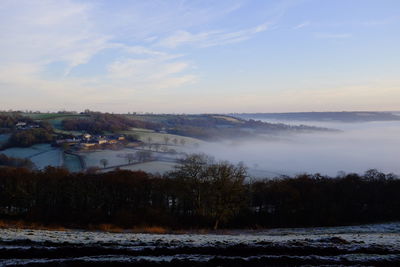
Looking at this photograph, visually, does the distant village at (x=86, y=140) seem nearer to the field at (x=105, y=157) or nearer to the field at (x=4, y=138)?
the field at (x=4, y=138)

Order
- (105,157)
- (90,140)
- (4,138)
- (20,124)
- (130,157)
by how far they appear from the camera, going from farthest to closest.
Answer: (20,124)
(90,140)
(4,138)
(130,157)
(105,157)

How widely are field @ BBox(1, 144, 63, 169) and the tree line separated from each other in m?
39.8

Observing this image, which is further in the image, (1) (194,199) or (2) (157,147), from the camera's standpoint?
(2) (157,147)

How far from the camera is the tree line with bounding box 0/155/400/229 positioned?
36406 millimetres

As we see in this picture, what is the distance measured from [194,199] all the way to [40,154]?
7451 cm

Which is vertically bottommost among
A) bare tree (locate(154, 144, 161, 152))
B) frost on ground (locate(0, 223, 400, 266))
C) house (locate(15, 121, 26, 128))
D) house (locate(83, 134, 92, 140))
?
bare tree (locate(154, 144, 161, 152))

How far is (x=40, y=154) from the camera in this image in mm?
93625

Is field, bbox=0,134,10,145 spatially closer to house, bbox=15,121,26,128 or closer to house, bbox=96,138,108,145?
house, bbox=15,121,26,128

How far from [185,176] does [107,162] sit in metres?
54.3

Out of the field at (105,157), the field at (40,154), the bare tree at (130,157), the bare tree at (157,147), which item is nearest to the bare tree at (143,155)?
the bare tree at (130,157)

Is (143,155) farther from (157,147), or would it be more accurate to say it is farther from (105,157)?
(157,147)

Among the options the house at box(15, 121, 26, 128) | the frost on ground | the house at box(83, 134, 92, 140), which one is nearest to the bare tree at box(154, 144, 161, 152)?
the house at box(83, 134, 92, 140)

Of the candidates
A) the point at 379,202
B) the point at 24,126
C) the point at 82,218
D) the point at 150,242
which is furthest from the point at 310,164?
the point at 24,126

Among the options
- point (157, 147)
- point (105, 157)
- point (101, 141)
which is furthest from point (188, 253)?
point (101, 141)
